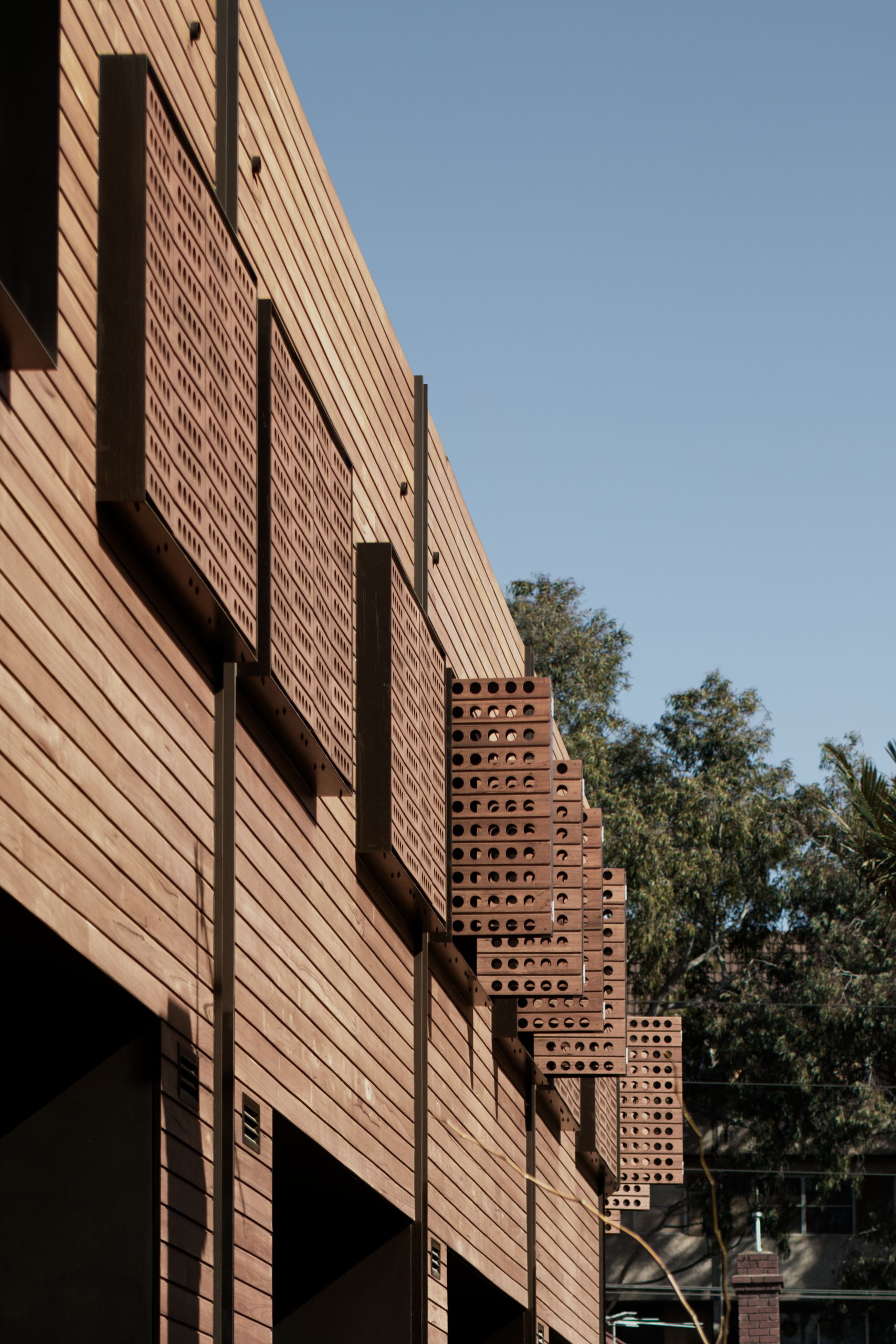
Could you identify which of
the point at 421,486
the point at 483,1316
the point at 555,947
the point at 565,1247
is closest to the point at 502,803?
the point at 555,947

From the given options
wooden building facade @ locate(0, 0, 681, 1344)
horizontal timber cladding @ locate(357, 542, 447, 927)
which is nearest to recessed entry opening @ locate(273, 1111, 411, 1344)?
wooden building facade @ locate(0, 0, 681, 1344)

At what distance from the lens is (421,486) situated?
12.3m

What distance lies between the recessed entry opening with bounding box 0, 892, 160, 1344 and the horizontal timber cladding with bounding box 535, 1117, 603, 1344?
9.25 m

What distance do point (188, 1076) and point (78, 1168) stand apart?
55 cm

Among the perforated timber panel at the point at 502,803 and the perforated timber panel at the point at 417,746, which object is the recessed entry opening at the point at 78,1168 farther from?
the perforated timber panel at the point at 502,803

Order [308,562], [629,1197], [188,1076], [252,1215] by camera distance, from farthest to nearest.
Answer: [629,1197]
[308,562]
[252,1215]
[188,1076]

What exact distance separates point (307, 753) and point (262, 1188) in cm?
194

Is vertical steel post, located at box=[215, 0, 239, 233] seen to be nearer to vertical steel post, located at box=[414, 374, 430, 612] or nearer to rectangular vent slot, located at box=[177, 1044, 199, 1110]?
rectangular vent slot, located at box=[177, 1044, 199, 1110]

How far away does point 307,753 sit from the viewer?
338 inches

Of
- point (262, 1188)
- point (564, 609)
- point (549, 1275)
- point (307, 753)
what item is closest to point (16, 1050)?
point (262, 1188)

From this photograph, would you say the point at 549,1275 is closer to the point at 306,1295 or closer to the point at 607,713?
the point at 306,1295

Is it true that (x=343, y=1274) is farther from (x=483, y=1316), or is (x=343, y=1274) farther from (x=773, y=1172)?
(x=773, y=1172)

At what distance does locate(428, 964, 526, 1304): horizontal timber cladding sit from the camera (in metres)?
11.8

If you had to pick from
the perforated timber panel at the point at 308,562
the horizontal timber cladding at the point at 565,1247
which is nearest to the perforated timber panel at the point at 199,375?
the perforated timber panel at the point at 308,562
